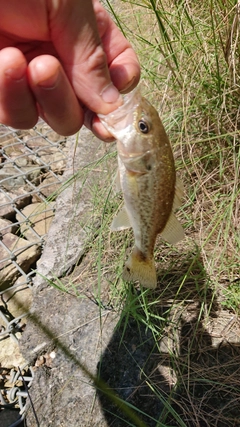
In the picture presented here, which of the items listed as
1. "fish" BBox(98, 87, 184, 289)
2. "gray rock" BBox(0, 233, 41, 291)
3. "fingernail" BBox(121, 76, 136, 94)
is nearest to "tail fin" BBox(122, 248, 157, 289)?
"fish" BBox(98, 87, 184, 289)

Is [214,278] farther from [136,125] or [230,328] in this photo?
[136,125]

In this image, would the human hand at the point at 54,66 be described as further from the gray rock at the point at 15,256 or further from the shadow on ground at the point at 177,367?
the gray rock at the point at 15,256

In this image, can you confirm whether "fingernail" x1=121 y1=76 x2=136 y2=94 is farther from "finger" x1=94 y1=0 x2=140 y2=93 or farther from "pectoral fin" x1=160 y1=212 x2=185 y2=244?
"pectoral fin" x1=160 y1=212 x2=185 y2=244

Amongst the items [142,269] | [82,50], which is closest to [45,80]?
[82,50]

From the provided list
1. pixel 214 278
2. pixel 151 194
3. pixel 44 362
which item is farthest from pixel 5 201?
pixel 151 194

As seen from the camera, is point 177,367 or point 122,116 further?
point 177,367

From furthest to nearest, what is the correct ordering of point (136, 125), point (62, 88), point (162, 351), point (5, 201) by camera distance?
point (5, 201) < point (162, 351) < point (136, 125) < point (62, 88)

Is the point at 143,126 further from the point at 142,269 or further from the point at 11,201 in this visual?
the point at 11,201
